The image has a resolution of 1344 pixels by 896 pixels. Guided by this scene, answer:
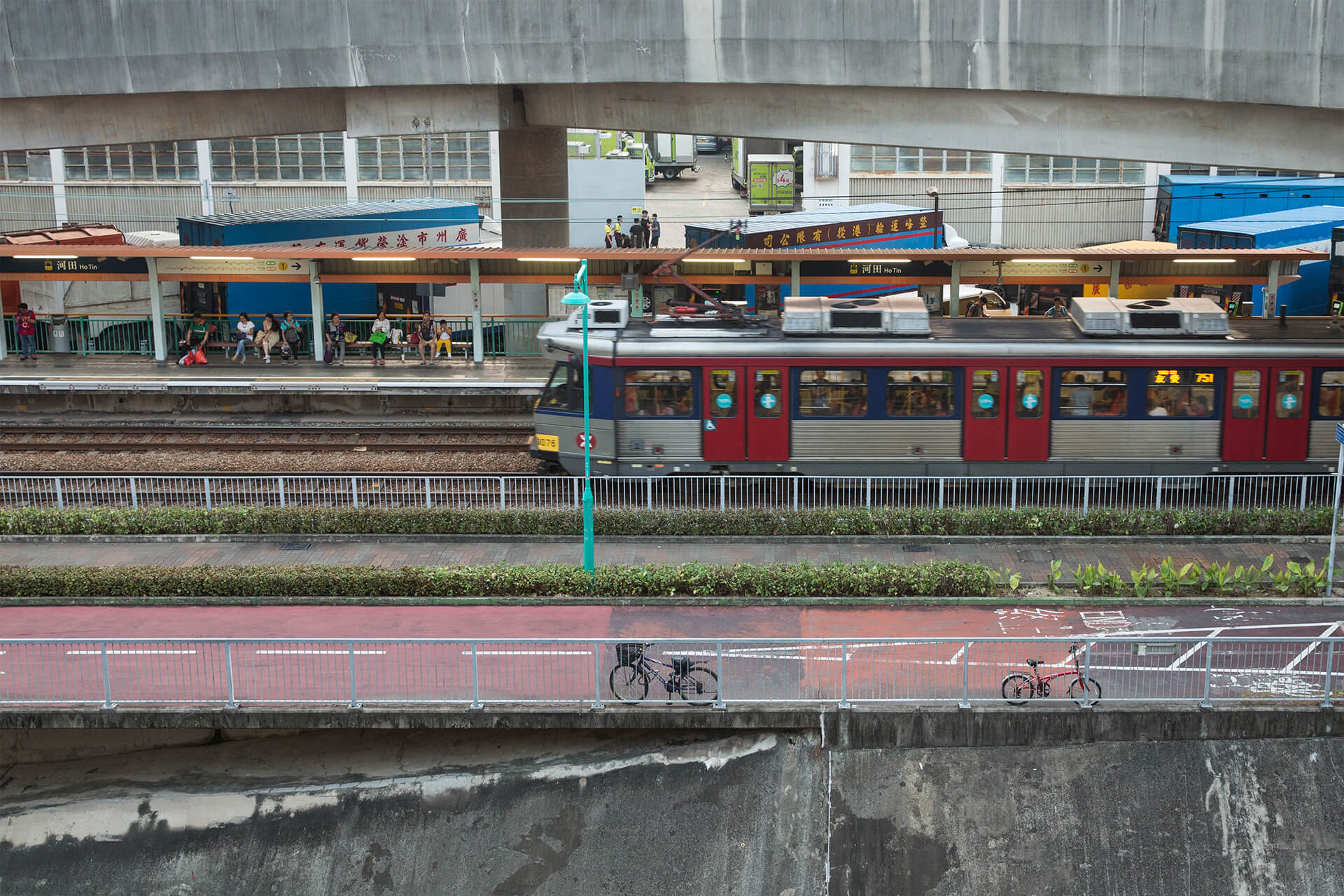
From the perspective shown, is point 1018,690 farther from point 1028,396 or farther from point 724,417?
point 724,417

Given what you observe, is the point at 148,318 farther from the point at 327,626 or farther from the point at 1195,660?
the point at 1195,660

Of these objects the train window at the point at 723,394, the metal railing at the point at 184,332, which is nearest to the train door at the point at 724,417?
the train window at the point at 723,394

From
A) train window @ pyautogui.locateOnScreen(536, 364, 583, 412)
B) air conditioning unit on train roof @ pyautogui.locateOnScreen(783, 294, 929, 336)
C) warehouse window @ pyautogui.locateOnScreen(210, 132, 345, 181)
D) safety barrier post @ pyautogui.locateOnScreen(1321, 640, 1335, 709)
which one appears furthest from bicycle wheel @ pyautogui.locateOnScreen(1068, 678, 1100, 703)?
warehouse window @ pyautogui.locateOnScreen(210, 132, 345, 181)

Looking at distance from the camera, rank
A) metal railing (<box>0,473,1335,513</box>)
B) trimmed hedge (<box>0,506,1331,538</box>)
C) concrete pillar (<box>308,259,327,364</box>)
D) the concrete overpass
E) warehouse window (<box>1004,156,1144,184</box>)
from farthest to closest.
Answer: warehouse window (<box>1004,156,1144,184</box>) → concrete pillar (<box>308,259,327,364</box>) → the concrete overpass → metal railing (<box>0,473,1335,513</box>) → trimmed hedge (<box>0,506,1331,538</box>)

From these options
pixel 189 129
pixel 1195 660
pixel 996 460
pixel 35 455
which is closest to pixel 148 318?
pixel 189 129

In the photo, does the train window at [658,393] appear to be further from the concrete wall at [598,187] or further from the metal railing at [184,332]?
the concrete wall at [598,187]

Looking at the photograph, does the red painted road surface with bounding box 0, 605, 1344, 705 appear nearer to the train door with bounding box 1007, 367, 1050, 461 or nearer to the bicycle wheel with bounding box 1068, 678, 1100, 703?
the bicycle wheel with bounding box 1068, 678, 1100, 703
